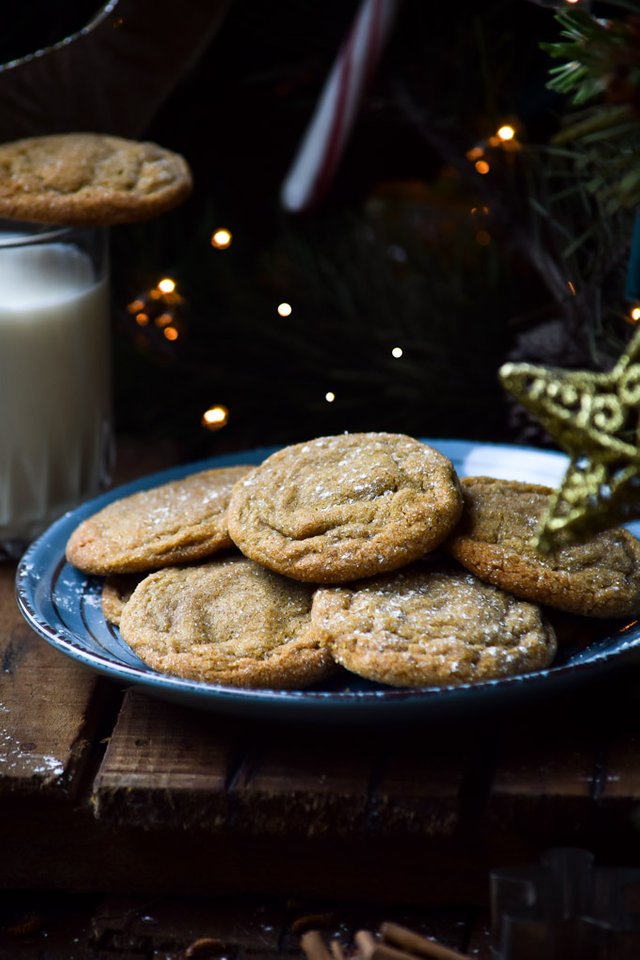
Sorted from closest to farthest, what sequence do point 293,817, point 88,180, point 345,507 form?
point 293,817
point 345,507
point 88,180

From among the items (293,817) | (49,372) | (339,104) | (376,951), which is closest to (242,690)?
(293,817)

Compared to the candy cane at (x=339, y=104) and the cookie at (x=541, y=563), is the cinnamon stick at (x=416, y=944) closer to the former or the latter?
the cookie at (x=541, y=563)

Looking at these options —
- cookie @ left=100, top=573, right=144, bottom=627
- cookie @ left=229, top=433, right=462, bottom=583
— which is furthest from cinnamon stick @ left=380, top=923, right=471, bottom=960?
cookie @ left=100, top=573, right=144, bottom=627

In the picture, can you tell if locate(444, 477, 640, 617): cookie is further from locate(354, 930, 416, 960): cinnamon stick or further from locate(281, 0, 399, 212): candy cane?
locate(281, 0, 399, 212): candy cane

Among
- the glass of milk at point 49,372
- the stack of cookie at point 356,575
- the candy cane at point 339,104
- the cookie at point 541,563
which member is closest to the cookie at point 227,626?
the stack of cookie at point 356,575

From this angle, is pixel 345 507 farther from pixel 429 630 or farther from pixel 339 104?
pixel 339 104

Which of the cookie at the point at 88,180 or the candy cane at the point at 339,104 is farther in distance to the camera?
the candy cane at the point at 339,104
